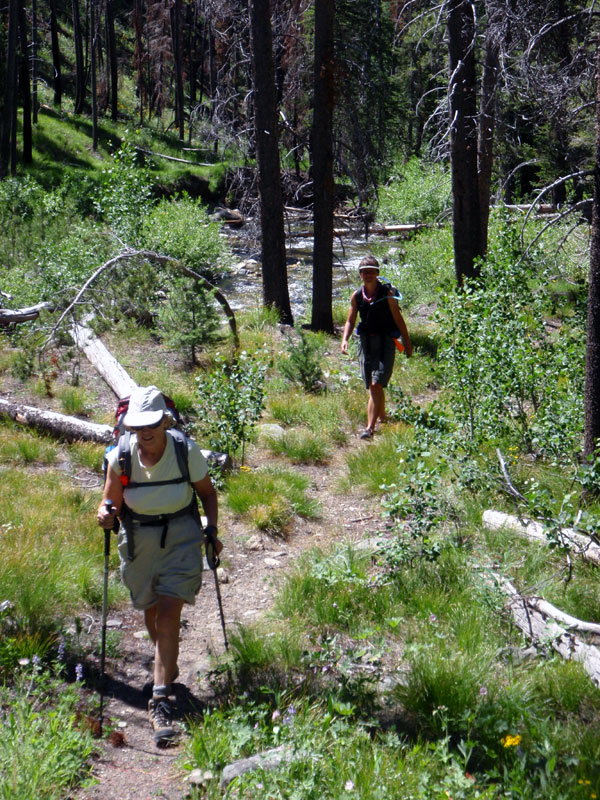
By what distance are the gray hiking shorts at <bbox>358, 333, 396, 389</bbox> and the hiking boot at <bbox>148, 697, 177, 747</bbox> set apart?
492 centimetres

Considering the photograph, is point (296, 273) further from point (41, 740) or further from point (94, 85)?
point (41, 740)

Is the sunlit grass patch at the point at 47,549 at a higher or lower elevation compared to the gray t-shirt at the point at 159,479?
lower

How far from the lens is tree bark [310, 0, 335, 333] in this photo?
13164 mm

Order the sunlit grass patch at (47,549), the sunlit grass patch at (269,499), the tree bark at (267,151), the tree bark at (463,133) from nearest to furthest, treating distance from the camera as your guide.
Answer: the sunlit grass patch at (47,549), the sunlit grass patch at (269,499), the tree bark at (463,133), the tree bark at (267,151)

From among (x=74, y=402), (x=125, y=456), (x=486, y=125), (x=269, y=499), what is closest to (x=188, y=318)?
(x=74, y=402)

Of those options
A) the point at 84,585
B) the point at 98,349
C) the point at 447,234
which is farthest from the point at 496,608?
the point at 447,234

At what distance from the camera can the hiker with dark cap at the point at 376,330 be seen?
8.49 meters

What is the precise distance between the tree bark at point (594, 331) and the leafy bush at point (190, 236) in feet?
38.9

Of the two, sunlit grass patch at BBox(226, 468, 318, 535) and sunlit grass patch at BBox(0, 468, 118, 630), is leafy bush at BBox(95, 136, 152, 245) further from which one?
sunlit grass patch at BBox(0, 468, 118, 630)

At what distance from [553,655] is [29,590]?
314cm

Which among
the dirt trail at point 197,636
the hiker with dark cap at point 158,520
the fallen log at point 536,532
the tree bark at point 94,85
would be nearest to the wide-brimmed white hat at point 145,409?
the hiker with dark cap at point 158,520


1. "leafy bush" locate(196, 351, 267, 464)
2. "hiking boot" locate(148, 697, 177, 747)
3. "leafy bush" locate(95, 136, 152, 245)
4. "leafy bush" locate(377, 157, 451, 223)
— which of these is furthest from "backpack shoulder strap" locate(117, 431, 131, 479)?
"leafy bush" locate(377, 157, 451, 223)

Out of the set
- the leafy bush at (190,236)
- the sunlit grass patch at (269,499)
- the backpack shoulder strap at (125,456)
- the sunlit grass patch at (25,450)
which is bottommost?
the sunlit grass patch at (269,499)

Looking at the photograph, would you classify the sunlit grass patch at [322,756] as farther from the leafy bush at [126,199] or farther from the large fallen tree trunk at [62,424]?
the leafy bush at [126,199]
